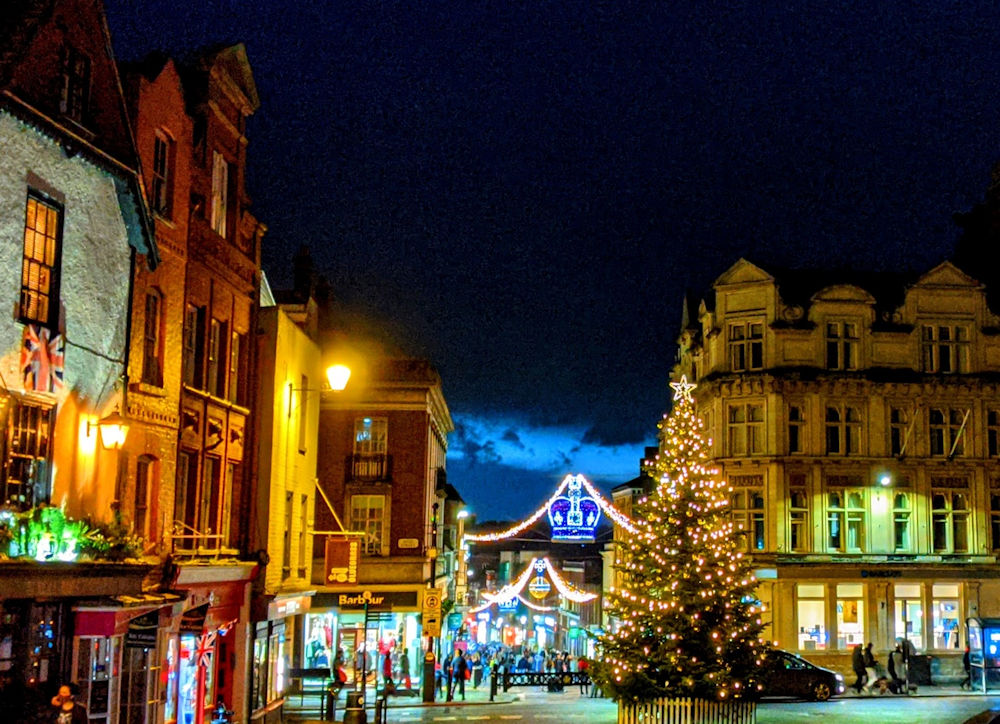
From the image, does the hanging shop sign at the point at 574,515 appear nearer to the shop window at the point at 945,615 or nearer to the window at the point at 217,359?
the shop window at the point at 945,615

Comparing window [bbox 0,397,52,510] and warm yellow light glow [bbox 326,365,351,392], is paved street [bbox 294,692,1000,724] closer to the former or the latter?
warm yellow light glow [bbox 326,365,351,392]

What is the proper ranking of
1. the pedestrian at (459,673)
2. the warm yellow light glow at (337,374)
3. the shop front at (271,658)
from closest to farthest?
the warm yellow light glow at (337,374) → the shop front at (271,658) → the pedestrian at (459,673)

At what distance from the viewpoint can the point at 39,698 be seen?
17125mm

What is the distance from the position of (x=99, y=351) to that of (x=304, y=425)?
1659 cm

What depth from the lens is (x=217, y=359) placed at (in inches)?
1122

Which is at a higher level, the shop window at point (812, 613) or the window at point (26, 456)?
the window at point (26, 456)

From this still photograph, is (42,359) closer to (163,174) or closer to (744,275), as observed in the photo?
(163,174)

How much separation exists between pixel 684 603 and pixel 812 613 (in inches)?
929

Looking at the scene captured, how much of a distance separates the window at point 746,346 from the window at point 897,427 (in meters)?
5.84

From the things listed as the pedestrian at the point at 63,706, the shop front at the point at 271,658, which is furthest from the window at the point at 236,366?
the pedestrian at the point at 63,706

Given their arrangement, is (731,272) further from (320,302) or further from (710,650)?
(710,650)

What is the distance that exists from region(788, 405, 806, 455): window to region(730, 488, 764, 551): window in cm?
226

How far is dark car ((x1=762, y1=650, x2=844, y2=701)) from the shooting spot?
37.2 meters

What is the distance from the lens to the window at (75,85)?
763 inches
